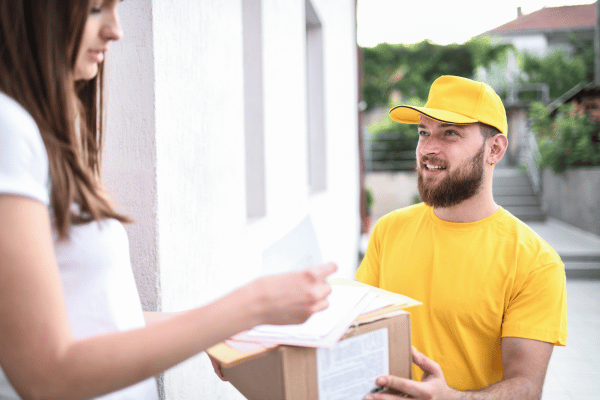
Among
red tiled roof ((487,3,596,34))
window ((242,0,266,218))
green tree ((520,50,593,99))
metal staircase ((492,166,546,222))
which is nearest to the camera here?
window ((242,0,266,218))

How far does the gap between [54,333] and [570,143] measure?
44.3ft

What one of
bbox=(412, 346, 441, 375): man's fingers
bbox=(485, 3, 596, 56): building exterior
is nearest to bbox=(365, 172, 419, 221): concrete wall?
bbox=(412, 346, 441, 375): man's fingers

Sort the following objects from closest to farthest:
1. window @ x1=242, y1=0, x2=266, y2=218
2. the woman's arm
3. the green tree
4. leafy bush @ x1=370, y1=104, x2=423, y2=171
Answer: the woman's arm
window @ x1=242, y1=0, x2=266, y2=218
leafy bush @ x1=370, y1=104, x2=423, y2=171
the green tree

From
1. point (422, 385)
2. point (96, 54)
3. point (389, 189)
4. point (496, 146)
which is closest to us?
point (96, 54)

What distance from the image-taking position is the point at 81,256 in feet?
2.72

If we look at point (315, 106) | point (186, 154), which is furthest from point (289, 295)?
point (315, 106)

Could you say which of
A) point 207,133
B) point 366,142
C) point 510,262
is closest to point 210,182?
point 207,133

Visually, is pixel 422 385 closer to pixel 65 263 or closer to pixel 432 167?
pixel 65 263

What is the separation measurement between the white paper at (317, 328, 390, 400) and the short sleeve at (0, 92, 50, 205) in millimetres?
602

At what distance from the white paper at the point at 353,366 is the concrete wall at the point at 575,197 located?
10836 mm

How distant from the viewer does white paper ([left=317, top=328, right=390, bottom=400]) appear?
3.21 ft

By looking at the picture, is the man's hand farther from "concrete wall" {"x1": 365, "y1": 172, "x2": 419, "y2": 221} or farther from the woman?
"concrete wall" {"x1": 365, "y1": 172, "x2": 419, "y2": 221}

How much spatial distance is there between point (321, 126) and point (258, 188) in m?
2.69

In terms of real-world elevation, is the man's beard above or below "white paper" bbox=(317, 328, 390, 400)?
above
